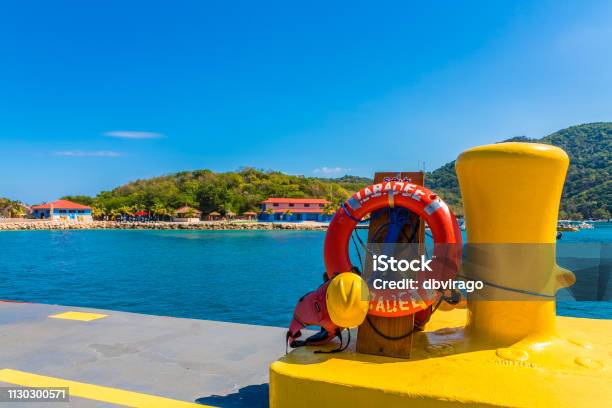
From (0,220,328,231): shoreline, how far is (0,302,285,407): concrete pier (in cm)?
6748

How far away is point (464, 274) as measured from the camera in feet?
10.4

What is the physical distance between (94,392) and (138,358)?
783 millimetres

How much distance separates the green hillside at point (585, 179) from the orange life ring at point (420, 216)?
83153 millimetres

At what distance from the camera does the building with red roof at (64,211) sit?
258 feet

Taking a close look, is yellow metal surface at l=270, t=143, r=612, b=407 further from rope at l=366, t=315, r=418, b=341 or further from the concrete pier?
the concrete pier

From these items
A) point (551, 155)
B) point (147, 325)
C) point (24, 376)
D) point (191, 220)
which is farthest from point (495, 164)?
point (191, 220)

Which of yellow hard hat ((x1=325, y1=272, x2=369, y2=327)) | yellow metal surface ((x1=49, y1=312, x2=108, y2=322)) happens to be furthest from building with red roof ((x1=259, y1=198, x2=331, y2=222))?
yellow hard hat ((x1=325, y1=272, x2=369, y2=327))

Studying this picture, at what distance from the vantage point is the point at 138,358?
14.0 feet

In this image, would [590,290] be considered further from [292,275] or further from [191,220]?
[191,220]

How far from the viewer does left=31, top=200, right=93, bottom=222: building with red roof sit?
78.7 m

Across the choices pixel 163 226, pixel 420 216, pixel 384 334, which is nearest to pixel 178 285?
pixel 384 334

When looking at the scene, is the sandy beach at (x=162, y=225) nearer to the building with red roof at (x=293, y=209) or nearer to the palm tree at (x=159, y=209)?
the building with red roof at (x=293, y=209)

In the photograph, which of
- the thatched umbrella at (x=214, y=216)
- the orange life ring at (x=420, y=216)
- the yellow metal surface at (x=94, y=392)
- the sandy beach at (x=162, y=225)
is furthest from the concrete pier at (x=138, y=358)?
the thatched umbrella at (x=214, y=216)

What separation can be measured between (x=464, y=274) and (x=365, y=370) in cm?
100
